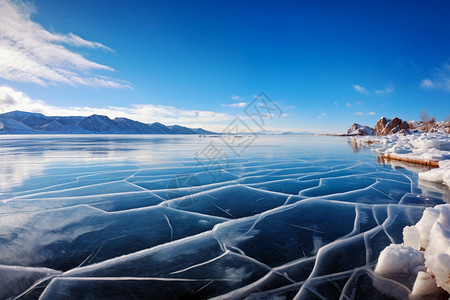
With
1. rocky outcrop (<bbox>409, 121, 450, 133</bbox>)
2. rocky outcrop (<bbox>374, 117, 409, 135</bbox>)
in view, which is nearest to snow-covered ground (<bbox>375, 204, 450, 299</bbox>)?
rocky outcrop (<bbox>409, 121, 450, 133</bbox>)

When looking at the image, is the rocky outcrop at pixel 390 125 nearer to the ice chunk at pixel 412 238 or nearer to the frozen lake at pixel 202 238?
the frozen lake at pixel 202 238

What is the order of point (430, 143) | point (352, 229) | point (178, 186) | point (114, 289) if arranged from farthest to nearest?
point (430, 143)
point (178, 186)
point (352, 229)
point (114, 289)

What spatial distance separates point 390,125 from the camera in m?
62.8

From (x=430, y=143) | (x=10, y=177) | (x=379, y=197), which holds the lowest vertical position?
(x=10, y=177)

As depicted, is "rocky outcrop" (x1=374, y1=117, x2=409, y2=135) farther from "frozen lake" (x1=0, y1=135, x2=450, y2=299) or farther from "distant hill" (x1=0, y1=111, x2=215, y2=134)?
"distant hill" (x1=0, y1=111, x2=215, y2=134)

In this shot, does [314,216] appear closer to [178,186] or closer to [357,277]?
[357,277]

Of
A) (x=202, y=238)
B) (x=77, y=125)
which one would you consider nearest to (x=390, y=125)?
(x=202, y=238)

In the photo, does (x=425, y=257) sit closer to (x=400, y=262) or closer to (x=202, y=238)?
(x=400, y=262)

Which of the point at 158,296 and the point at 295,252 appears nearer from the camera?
the point at 158,296

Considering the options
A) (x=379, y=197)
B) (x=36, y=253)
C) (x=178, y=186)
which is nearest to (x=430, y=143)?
(x=379, y=197)

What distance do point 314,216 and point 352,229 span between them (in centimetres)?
63

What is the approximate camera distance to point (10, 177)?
6930 millimetres

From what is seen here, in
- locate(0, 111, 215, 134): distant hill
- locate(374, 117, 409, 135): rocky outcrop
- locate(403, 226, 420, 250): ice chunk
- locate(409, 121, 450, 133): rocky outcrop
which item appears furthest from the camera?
locate(0, 111, 215, 134): distant hill

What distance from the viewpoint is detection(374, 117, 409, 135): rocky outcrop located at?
58.0m
